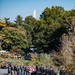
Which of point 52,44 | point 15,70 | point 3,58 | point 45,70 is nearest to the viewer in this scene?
point 3,58

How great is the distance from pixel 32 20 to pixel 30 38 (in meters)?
28.8

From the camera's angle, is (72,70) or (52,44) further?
(52,44)

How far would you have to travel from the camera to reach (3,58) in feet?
38.0

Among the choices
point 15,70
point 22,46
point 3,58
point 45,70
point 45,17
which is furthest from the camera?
point 45,17

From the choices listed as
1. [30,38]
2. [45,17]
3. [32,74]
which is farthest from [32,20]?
[32,74]

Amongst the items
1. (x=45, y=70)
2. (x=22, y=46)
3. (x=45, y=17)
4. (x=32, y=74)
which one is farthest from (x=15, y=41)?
(x=45, y=70)

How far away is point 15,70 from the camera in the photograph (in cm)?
2238

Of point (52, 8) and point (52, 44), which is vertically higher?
point (52, 8)

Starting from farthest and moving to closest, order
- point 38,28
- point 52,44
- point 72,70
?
point 38,28 < point 52,44 < point 72,70

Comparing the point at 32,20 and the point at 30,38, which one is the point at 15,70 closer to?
the point at 30,38

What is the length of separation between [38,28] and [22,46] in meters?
6.49

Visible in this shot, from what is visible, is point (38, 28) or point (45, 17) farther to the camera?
point (45, 17)

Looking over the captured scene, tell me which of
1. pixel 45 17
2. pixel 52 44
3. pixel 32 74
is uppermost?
pixel 45 17

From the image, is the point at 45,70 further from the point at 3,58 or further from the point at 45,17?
the point at 45,17
